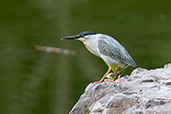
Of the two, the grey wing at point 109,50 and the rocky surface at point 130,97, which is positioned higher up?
the grey wing at point 109,50

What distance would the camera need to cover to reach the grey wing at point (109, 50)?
360 centimetres

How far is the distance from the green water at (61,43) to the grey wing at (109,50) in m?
2.53

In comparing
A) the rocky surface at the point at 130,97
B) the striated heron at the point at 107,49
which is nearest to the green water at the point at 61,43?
the rocky surface at the point at 130,97

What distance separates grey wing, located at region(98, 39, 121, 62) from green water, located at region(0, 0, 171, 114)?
2530mm

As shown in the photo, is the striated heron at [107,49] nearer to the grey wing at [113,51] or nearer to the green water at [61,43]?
the grey wing at [113,51]

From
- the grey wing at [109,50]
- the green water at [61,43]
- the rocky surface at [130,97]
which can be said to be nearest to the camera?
the rocky surface at [130,97]

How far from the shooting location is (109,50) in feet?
11.8

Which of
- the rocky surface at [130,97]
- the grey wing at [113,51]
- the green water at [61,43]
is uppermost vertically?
the grey wing at [113,51]

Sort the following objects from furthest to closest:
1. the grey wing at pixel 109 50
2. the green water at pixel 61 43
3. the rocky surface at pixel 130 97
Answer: the green water at pixel 61 43 → the grey wing at pixel 109 50 → the rocky surface at pixel 130 97

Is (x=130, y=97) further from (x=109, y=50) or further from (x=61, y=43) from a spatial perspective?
(x=61, y=43)

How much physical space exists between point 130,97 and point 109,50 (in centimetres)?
45

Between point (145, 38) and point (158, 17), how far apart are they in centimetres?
227

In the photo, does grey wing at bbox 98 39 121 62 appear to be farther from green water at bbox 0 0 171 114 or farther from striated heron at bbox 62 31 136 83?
green water at bbox 0 0 171 114

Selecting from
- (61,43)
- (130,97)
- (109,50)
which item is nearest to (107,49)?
(109,50)
